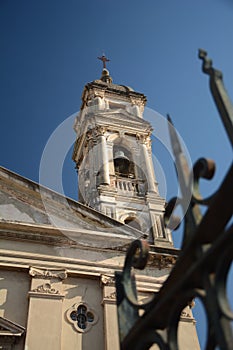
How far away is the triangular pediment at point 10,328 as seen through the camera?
29.6 feet

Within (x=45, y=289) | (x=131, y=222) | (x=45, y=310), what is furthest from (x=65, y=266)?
(x=131, y=222)

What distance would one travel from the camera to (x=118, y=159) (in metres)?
19.5

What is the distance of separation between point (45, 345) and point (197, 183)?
317 inches

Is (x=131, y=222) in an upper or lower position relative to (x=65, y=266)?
upper

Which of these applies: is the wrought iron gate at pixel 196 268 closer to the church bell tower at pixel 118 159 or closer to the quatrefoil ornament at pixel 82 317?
the quatrefoil ornament at pixel 82 317

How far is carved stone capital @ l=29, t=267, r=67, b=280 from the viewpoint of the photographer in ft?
34.3

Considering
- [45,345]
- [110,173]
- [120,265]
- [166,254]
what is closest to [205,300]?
[45,345]

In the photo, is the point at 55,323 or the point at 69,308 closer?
the point at 55,323

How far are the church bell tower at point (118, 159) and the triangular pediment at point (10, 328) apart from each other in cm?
571

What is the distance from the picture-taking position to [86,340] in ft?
32.4

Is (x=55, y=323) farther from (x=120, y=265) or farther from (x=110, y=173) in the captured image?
(x=110, y=173)

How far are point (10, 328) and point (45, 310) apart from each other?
1020 mm

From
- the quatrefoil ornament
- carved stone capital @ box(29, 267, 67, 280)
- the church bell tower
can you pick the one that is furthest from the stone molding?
the church bell tower

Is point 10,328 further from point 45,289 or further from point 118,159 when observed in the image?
point 118,159
